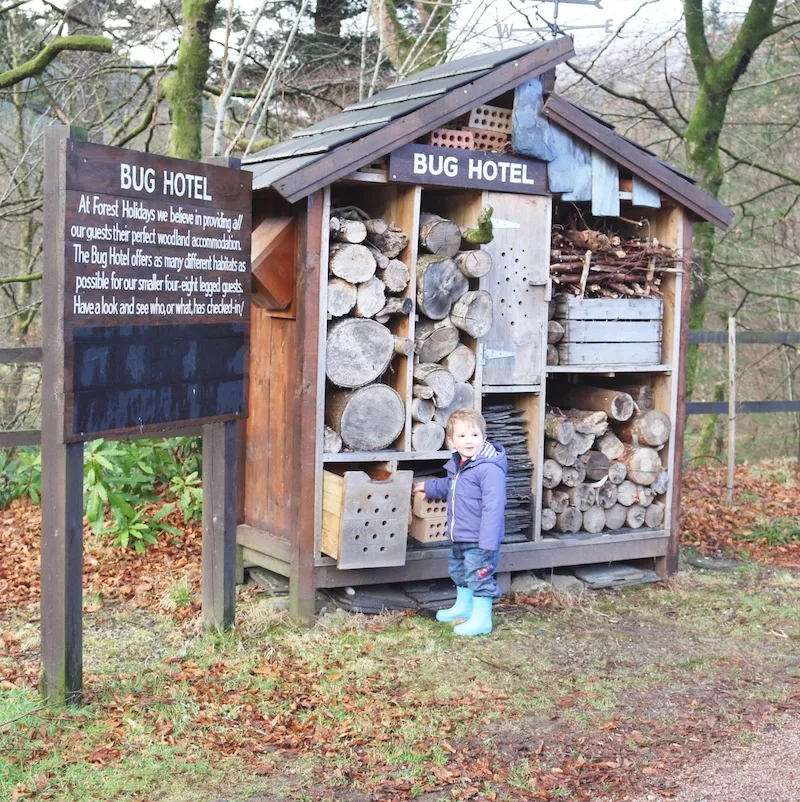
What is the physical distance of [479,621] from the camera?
21.0ft

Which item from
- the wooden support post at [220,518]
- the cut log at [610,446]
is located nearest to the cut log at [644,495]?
the cut log at [610,446]

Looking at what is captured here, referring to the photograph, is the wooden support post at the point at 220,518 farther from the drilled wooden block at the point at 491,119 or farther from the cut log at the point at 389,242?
the drilled wooden block at the point at 491,119

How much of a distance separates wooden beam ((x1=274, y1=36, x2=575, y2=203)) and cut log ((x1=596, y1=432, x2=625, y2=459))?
2682 millimetres

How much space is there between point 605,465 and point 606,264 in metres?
1.51

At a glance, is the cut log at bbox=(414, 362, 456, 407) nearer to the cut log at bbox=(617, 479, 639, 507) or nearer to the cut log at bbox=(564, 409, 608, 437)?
the cut log at bbox=(564, 409, 608, 437)

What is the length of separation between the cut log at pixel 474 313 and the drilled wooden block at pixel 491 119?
120 cm

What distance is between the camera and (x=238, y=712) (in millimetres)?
4980

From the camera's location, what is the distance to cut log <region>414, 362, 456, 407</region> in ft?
21.9

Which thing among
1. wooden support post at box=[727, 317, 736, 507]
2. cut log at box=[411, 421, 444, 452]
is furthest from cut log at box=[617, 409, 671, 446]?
wooden support post at box=[727, 317, 736, 507]

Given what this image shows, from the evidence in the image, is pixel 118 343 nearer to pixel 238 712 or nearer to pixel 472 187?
pixel 238 712

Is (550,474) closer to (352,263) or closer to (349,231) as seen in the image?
(352,263)

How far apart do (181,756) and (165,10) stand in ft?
29.9

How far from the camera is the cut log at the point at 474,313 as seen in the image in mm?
6715

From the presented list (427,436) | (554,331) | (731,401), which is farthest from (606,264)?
(731,401)
